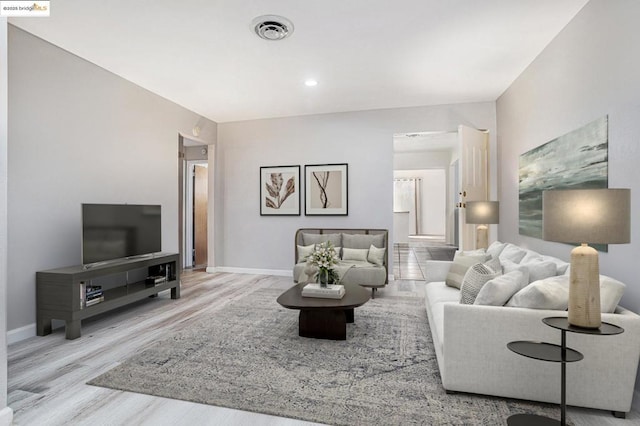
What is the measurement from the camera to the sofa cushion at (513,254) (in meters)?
3.07

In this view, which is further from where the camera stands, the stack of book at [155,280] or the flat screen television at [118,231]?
the stack of book at [155,280]

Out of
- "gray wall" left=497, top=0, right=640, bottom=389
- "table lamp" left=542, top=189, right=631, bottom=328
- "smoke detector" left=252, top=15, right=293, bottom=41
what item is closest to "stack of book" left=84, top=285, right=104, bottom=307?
"smoke detector" left=252, top=15, right=293, bottom=41

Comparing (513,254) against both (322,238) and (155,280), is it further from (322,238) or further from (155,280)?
(155,280)

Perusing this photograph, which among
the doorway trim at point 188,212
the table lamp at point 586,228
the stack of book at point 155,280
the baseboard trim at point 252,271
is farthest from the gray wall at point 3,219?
the doorway trim at point 188,212

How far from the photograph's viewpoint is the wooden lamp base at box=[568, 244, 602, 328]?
5.41ft

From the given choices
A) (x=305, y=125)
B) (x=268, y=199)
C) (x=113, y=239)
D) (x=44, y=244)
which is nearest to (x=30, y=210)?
(x=44, y=244)

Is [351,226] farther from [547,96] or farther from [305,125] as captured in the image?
[547,96]

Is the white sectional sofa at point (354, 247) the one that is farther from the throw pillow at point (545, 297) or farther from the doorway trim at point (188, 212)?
the doorway trim at point (188, 212)

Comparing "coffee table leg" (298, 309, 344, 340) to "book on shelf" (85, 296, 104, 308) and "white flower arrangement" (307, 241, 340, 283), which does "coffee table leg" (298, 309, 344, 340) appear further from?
"book on shelf" (85, 296, 104, 308)

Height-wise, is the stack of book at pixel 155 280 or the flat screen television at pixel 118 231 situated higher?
the flat screen television at pixel 118 231

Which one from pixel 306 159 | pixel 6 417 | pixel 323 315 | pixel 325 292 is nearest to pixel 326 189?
pixel 306 159

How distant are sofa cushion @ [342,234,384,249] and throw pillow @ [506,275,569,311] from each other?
3155mm

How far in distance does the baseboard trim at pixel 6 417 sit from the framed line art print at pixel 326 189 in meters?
4.54

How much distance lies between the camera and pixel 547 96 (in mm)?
3355
